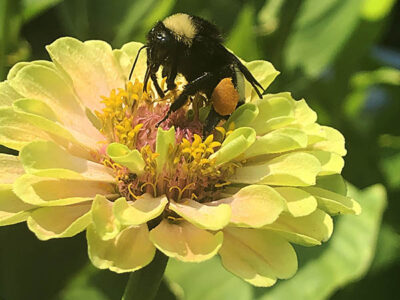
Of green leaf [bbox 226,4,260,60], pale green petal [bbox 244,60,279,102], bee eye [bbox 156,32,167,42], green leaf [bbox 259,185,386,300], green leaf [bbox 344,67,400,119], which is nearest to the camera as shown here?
bee eye [bbox 156,32,167,42]

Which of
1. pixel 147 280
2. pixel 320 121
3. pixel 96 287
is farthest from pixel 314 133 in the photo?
pixel 320 121

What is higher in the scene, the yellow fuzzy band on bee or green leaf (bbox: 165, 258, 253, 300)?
the yellow fuzzy band on bee

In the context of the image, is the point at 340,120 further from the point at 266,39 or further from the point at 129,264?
the point at 129,264

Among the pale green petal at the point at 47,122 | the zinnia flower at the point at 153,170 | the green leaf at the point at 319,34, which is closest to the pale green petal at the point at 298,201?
the zinnia flower at the point at 153,170

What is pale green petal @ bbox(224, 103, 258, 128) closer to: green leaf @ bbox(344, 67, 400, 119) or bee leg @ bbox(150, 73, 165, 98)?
bee leg @ bbox(150, 73, 165, 98)

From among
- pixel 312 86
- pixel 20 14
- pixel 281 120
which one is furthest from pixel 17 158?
pixel 312 86

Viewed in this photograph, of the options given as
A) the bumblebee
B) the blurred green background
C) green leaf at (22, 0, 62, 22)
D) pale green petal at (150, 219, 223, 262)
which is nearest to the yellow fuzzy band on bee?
the bumblebee
